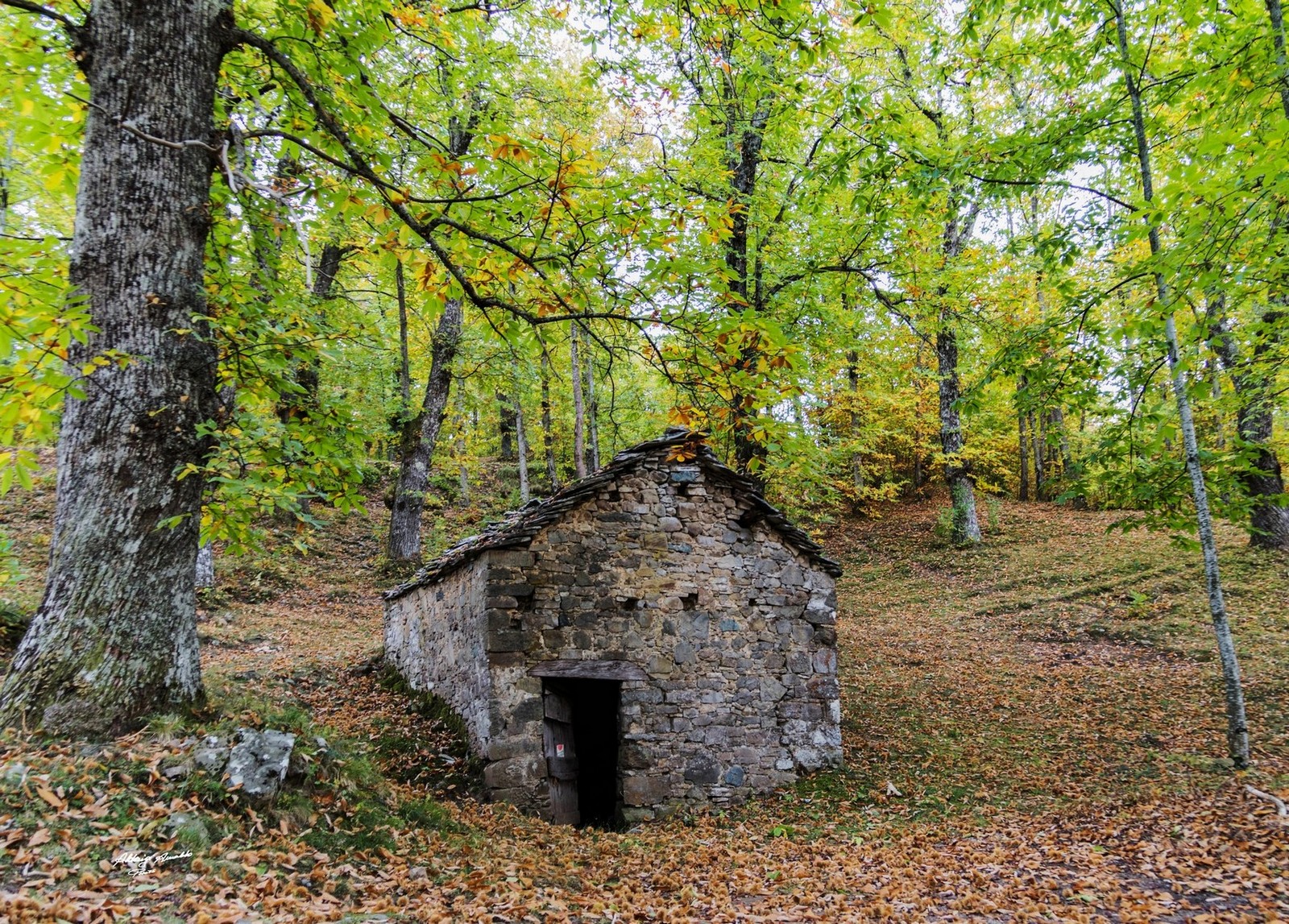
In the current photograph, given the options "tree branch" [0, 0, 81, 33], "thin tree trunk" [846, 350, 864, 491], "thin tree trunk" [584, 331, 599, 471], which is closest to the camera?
"tree branch" [0, 0, 81, 33]

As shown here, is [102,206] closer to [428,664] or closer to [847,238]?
[428,664]

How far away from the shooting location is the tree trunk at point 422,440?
45.4 ft

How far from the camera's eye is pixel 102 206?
366 cm

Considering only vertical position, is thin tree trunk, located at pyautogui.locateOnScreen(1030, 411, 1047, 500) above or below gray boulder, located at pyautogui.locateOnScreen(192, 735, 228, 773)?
above

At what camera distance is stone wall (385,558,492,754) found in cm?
698

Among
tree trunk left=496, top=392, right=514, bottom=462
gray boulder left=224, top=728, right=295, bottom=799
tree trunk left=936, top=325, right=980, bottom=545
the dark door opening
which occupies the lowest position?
the dark door opening

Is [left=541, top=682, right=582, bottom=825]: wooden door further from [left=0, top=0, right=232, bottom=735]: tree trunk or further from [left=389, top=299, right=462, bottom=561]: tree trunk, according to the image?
[left=389, top=299, right=462, bottom=561]: tree trunk

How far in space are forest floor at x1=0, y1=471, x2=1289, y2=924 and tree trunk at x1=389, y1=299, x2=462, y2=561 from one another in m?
2.09

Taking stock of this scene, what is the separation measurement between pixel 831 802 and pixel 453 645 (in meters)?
4.72

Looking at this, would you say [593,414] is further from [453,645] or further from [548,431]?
[453,645]

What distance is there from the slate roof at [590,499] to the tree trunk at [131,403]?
135 inches

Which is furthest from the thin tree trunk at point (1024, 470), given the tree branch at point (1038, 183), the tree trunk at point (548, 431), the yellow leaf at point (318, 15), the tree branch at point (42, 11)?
the tree branch at point (42, 11)

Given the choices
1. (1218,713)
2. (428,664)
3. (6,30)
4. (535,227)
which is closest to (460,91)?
(6,30)

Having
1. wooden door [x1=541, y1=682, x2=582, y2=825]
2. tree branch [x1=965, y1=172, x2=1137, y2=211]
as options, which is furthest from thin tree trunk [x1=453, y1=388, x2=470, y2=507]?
tree branch [x1=965, y1=172, x2=1137, y2=211]
